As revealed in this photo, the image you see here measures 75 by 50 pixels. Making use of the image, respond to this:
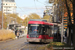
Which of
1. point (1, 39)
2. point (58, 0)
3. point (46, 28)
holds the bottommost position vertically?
point (1, 39)

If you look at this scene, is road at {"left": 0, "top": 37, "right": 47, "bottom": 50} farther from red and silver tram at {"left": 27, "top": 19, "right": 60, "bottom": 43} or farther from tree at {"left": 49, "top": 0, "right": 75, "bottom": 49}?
tree at {"left": 49, "top": 0, "right": 75, "bottom": 49}

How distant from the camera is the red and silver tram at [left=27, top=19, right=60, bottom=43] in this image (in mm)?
22984

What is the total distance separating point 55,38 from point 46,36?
6.28 m

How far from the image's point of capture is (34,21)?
23.9m

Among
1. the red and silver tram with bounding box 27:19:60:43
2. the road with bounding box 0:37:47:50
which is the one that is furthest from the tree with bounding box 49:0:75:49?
the red and silver tram with bounding box 27:19:60:43

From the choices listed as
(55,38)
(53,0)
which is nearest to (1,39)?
(55,38)

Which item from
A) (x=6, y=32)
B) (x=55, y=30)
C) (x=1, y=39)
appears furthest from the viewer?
(x=6, y=32)

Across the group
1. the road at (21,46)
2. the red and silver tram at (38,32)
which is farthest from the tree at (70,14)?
the red and silver tram at (38,32)

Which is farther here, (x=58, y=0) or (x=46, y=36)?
(x=46, y=36)

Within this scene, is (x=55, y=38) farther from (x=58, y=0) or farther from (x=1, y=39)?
(x=58, y=0)

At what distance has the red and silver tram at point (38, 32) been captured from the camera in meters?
23.0

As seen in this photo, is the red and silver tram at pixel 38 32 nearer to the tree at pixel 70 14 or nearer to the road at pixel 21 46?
the road at pixel 21 46

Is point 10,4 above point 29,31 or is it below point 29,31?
above

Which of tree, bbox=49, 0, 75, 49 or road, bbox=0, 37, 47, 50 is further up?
tree, bbox=49, 0, 75, 49
